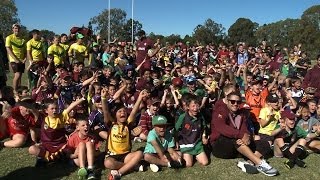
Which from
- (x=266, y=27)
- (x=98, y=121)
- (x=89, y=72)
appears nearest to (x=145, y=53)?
(x=89, y=72)

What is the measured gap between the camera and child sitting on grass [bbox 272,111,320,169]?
7.46 metres

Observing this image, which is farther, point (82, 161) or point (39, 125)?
point (39, 125)

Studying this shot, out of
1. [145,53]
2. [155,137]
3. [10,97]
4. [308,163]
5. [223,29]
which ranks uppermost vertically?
[223,29]

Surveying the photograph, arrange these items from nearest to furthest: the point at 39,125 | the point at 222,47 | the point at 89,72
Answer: the point at 39,125 < the point at 89,72 < the point at 222,47

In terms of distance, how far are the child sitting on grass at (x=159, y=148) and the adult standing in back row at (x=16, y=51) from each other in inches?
222

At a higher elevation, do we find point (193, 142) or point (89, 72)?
point (89, 72)

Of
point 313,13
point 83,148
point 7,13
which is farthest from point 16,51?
point 313,13

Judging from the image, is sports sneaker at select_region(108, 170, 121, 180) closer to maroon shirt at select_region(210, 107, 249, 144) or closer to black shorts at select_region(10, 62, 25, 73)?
maroon shirt at select_region(210, 107, 249, 144)

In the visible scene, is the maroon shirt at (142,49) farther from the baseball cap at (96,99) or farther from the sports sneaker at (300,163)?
the sports sneaker at (300,163)

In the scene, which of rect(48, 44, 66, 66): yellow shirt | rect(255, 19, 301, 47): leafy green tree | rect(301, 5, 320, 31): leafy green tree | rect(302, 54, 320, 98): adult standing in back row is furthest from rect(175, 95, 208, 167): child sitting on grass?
rect(255, 19, 301, 47): leafy green tree

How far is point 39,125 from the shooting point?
7.88 meters

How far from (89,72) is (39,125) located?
3029 mm

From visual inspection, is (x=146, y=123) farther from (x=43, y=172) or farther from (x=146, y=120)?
(x=43, y=172)

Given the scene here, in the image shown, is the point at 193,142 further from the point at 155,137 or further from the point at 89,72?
the point at 89,72
